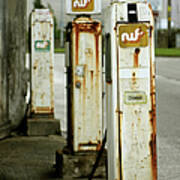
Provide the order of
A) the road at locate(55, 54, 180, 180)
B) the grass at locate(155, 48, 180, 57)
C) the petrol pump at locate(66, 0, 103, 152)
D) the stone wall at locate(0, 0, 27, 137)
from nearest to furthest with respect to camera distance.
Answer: the petrol pump at locate(66, 0, 103, 152) < the road at locate(55, 54, 180, 180) < the stone wall at locate(0, 0, 27, 137) < the grass at locate(155, 48, 180, 57)

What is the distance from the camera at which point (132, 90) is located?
Answer: 3660 millimetres

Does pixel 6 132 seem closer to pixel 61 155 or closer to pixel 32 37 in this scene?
pixel 32 37

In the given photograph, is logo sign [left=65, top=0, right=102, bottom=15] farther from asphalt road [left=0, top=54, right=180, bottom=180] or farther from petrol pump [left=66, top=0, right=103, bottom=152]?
asphalt road [left=0, top=54, right=180, bottom=180]

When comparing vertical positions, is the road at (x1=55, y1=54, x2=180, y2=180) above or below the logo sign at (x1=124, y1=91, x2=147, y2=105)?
below

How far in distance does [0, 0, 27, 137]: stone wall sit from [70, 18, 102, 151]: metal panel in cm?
261

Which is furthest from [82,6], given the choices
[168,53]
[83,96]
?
[168,53]

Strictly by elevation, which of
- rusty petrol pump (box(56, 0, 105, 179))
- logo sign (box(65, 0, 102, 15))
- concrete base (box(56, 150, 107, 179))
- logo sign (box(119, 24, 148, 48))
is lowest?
concrete base (box(56, 150, 107, 179))

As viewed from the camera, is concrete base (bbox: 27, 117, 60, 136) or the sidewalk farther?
concrete base (bbox: 27, 117, 60, 136)

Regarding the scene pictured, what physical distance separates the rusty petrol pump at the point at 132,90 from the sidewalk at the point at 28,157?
5.65 ft

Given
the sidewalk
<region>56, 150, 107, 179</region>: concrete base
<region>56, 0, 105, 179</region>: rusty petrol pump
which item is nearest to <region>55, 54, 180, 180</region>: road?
<region>56, 150, 107, 179</region>: concrete base

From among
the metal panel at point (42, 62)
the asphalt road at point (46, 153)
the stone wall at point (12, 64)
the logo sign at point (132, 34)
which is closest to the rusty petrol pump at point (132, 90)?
the logo sign at point (132, 34)

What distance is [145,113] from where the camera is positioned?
3.68 m

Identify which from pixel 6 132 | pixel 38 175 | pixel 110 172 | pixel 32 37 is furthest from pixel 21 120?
pixel 110 172

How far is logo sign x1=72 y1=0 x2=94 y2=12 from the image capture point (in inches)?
215
